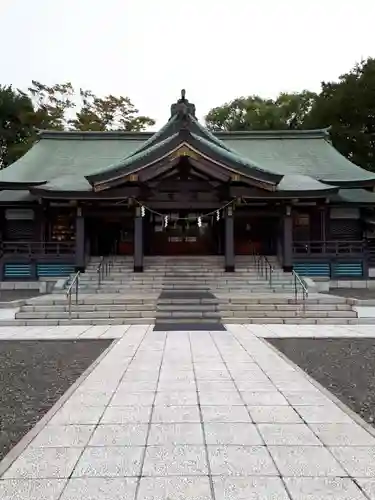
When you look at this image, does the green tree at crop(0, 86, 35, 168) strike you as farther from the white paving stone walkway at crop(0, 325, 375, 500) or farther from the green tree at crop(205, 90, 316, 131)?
the white paving stone walkway at crop(0, 325, 375, 500)

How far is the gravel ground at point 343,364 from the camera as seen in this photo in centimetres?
449

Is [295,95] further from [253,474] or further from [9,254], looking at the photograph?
[253,474]

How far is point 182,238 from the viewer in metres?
19.1

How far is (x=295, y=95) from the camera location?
129 ft

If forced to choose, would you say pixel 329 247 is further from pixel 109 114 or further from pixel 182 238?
pixel 109 114

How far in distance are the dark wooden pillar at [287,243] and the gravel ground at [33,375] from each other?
373 inches

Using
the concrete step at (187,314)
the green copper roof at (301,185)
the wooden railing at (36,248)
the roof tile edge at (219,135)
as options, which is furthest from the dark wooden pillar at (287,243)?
the roof tile edge at (219,135)

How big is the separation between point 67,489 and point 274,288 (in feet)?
38.3

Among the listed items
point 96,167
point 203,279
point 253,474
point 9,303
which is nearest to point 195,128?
point 96,167

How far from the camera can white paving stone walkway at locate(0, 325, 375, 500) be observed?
2.61 m

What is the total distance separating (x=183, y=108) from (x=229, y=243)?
24.7 ft

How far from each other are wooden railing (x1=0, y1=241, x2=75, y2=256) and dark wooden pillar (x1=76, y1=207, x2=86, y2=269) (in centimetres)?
103

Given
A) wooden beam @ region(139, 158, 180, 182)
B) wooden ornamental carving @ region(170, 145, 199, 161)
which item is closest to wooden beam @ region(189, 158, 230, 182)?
wooden ornamental carving @ region(170, 145, 199, 161)

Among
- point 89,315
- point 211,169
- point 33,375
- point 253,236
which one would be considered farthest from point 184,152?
point 33,375
